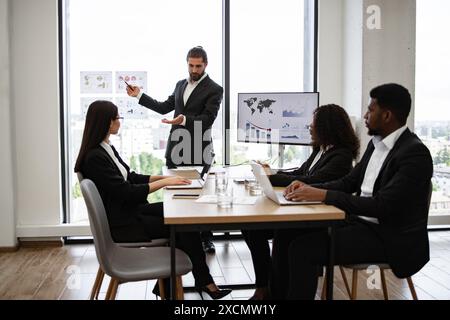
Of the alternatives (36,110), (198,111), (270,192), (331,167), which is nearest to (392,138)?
(331,167)

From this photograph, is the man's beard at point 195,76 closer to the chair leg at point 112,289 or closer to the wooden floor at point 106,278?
the wooden floor at point 106,278

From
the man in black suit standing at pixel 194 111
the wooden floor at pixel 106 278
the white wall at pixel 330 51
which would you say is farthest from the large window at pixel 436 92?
the man in black suit standing at pixel 194 111

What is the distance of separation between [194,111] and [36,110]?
1.41 meters

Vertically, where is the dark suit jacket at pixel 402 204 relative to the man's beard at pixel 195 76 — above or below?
below

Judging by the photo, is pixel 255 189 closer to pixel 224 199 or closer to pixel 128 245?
pixel 224 199

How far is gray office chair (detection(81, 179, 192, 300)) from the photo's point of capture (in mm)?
2168

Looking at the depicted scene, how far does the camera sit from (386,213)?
221cm

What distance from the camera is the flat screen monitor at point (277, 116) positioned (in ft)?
13.3

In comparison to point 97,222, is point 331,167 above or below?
above

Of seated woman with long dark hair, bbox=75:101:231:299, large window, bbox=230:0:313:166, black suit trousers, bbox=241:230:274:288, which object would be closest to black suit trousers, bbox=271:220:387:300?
black suit trousers, bbox=241:230:274:288

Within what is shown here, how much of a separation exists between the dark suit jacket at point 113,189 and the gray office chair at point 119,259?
0.22 meters
